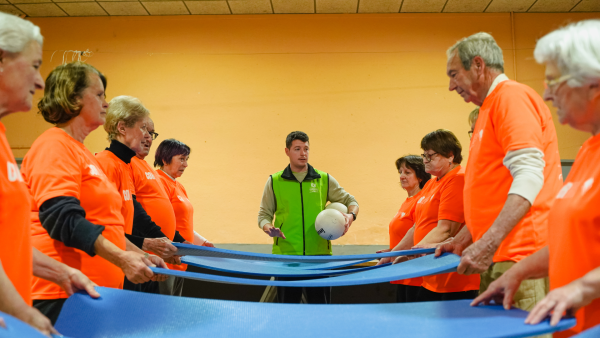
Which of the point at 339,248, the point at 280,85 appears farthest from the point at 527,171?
the point at 280,85

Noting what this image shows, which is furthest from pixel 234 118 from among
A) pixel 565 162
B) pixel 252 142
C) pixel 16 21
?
pixel 16 21

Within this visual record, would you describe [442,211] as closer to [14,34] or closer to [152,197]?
[152,197]

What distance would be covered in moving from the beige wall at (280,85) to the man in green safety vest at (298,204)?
1636 millimetres

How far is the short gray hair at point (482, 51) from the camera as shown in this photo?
1.76 meters

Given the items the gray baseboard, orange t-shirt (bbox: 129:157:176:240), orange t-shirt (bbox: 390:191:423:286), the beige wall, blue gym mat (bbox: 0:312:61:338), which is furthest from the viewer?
the beige wall

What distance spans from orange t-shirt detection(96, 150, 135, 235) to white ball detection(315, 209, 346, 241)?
5.66 ft

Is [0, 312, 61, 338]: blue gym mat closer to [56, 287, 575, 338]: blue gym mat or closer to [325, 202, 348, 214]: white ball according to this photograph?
[56, 287, 575, 338]: blue gym mat

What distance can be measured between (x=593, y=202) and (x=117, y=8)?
6.06m

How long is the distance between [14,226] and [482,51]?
1.70 metres

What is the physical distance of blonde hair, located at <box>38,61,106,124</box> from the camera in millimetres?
1640

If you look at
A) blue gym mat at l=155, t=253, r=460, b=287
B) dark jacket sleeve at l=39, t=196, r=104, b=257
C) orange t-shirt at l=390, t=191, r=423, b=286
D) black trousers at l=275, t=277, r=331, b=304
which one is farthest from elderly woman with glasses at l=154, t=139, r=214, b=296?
dark jacket sleeve at l=39, t=196, r=104, b=257

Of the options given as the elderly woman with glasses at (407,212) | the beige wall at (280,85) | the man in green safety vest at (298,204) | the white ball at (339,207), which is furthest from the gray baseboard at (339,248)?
the elderly woman with glasses at (407,212)

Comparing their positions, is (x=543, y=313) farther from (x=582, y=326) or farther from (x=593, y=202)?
(x=593, y=202)

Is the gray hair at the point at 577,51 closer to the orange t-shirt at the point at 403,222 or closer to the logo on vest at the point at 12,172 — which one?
the logo on vest at the point at 12,172
